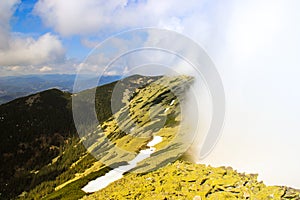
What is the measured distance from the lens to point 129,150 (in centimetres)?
8400

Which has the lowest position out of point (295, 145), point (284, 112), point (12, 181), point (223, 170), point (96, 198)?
point (12, 181)

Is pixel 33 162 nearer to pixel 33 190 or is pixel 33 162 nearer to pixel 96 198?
pixel 33 190

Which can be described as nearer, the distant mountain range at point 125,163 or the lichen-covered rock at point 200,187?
the lichen-covered rock at point 200,187

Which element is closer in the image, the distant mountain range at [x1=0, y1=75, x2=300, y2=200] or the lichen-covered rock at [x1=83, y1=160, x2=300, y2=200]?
the lichen-covered rock at [x1=83, y1=160, x2=300, y2=200]

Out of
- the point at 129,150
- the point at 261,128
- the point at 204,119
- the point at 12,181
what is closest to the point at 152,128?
the point at 129,150

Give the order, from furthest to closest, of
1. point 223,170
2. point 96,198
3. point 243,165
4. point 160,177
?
point 243,165 < point 96,198 < point 160,177 < point 223,170

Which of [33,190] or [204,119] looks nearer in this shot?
[204,119]

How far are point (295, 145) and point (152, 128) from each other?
3642 cm

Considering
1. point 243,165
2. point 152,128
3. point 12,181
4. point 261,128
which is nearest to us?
point 243,165

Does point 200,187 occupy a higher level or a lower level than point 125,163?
higher

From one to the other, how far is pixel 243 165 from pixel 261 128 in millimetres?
22109

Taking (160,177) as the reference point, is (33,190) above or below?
below

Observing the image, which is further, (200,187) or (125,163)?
(125,163)

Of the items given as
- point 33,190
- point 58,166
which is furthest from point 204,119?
point 58,166
